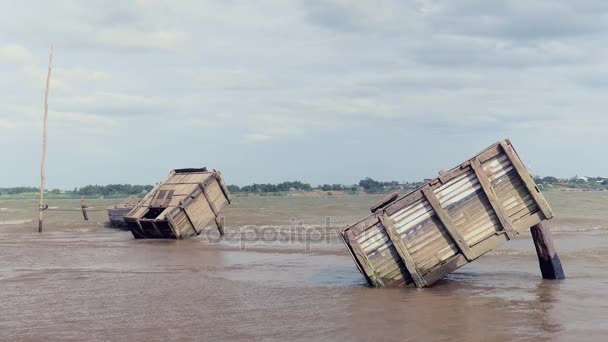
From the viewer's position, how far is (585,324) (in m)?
9.05

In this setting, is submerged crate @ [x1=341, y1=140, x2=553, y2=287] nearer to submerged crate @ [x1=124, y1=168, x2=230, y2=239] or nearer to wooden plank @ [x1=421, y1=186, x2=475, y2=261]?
wooden plank @ [x1=421, y1=186, x2=475, y2=261]

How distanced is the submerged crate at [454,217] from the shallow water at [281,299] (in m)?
0.72

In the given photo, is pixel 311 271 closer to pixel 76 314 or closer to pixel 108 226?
pixel 76 314

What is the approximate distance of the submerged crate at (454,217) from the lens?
11.7 meters

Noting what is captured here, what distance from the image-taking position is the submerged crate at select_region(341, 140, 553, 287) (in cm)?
1167

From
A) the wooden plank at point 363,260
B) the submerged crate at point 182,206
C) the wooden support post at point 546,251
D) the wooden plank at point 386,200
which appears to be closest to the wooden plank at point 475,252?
the wooden plank at point 363,260

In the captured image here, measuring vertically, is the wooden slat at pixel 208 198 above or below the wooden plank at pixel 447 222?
below

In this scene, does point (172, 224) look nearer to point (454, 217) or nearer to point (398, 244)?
point (398, 244)

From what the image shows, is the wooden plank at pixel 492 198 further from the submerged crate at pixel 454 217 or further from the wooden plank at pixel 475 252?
the wooden plank at pixel 475 252

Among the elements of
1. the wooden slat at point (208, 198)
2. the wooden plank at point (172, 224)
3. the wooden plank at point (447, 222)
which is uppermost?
the wooden plank at point (447, 222)

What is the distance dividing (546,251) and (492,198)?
2.28 metres

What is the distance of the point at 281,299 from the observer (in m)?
11.7

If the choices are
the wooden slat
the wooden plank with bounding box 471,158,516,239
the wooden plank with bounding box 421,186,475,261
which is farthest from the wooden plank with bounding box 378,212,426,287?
the wooden slat

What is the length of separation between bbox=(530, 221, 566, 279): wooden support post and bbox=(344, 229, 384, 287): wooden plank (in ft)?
11.5
